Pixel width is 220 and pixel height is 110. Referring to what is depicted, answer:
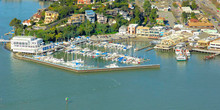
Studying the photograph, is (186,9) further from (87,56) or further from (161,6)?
(87,56)

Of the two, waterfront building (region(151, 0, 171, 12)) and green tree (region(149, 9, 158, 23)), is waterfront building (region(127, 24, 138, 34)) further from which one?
waterfront building (region(151, 0, 171, 12))

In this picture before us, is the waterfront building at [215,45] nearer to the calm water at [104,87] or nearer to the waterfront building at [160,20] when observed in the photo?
the calm water at [104,87]

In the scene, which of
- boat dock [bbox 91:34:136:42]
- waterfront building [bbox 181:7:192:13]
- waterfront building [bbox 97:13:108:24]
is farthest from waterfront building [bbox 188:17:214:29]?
waterfront building [bbox 97:13:108:24]

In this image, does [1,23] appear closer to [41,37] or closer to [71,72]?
[41,37]

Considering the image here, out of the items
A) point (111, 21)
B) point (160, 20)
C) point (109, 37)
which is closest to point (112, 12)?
point (111, 21)

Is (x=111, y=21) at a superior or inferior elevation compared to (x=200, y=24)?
superior
